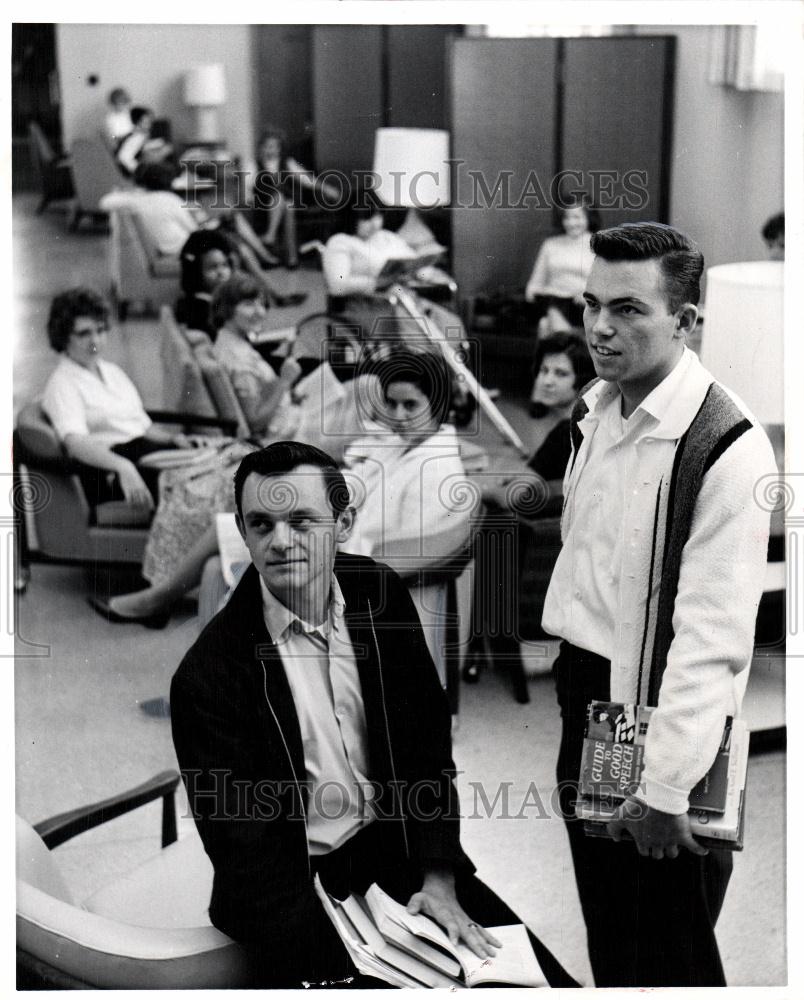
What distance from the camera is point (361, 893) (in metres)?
2.42

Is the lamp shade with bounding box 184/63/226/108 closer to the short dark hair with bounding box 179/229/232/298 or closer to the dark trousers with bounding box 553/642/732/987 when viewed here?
the short dark hair with bounding box 179/229/232/298

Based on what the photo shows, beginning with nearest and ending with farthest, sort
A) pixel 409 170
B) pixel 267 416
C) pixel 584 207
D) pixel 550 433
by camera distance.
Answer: pixel 584 207 → pixel 550 433 → pixel 409 170 → pixel 267 416

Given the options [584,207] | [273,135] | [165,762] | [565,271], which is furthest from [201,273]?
[165,762]

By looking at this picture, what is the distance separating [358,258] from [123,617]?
1058 millimetres

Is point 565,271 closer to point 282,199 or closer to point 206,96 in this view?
point 282,199

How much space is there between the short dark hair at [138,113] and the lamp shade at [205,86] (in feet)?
0.37

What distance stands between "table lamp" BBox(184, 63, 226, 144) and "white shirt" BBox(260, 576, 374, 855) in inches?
56.6

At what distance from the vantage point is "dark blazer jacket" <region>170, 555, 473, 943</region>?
2.41m

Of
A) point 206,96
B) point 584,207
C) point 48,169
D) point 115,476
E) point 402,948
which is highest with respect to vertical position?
point 206,96

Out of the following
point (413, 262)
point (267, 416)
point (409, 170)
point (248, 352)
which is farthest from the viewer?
point (248, 352)

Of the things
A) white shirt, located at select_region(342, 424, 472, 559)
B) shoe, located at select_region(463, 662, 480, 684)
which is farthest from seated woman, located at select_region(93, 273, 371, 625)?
shoe, located at select_region(463, 662, 480, 684)

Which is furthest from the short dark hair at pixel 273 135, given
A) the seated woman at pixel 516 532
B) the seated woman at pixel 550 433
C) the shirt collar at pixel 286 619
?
the shirt collar at pixel 286 619

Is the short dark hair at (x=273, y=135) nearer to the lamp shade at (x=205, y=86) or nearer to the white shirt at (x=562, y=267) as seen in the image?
the lamp shade at (x=205, y=86)
